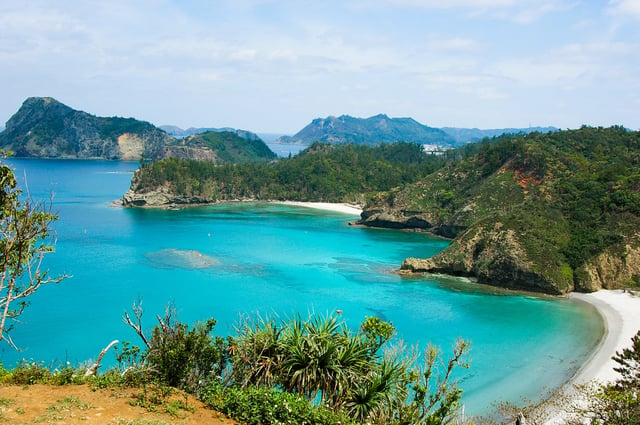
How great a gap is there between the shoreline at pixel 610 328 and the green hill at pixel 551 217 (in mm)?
2095

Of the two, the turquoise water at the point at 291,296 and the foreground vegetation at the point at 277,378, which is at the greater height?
the foreground vegetation at the point at 277,378

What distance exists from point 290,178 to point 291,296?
90159mm

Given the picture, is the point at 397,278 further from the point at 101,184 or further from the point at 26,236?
the point at 101,184

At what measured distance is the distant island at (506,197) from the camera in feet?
162

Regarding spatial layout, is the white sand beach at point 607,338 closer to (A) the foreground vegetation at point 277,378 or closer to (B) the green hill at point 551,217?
(B) the green hill at point 551,217

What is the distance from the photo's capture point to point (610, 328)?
124 feet

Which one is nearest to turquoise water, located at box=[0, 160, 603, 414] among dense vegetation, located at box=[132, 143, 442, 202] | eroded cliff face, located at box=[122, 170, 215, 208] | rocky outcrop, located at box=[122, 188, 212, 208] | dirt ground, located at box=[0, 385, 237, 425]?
dirt ground, located at box=[0, 385, 237, 425]

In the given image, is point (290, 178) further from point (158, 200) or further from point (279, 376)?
point (279, 376)

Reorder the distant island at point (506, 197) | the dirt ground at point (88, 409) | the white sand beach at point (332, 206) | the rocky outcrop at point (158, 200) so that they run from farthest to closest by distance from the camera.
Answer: the white sand beach at point (332, 206), the rocky outcrop at point (158, 200), the distant island at point (506, 197), the dirt ground at point (88, 409)

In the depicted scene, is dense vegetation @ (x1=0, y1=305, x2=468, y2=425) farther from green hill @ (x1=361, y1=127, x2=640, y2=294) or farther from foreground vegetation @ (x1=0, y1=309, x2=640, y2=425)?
green hill @ (x1=361, y1=127, x2=640, y2=294)

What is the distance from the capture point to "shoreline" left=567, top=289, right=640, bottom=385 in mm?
29359

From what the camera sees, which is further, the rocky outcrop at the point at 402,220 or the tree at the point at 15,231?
the rocky outcrop at the point at 402,220

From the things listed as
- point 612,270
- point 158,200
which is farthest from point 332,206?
point 612,270

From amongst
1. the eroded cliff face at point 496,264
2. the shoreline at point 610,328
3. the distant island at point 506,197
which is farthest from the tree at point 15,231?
the distant island at point 506,197
